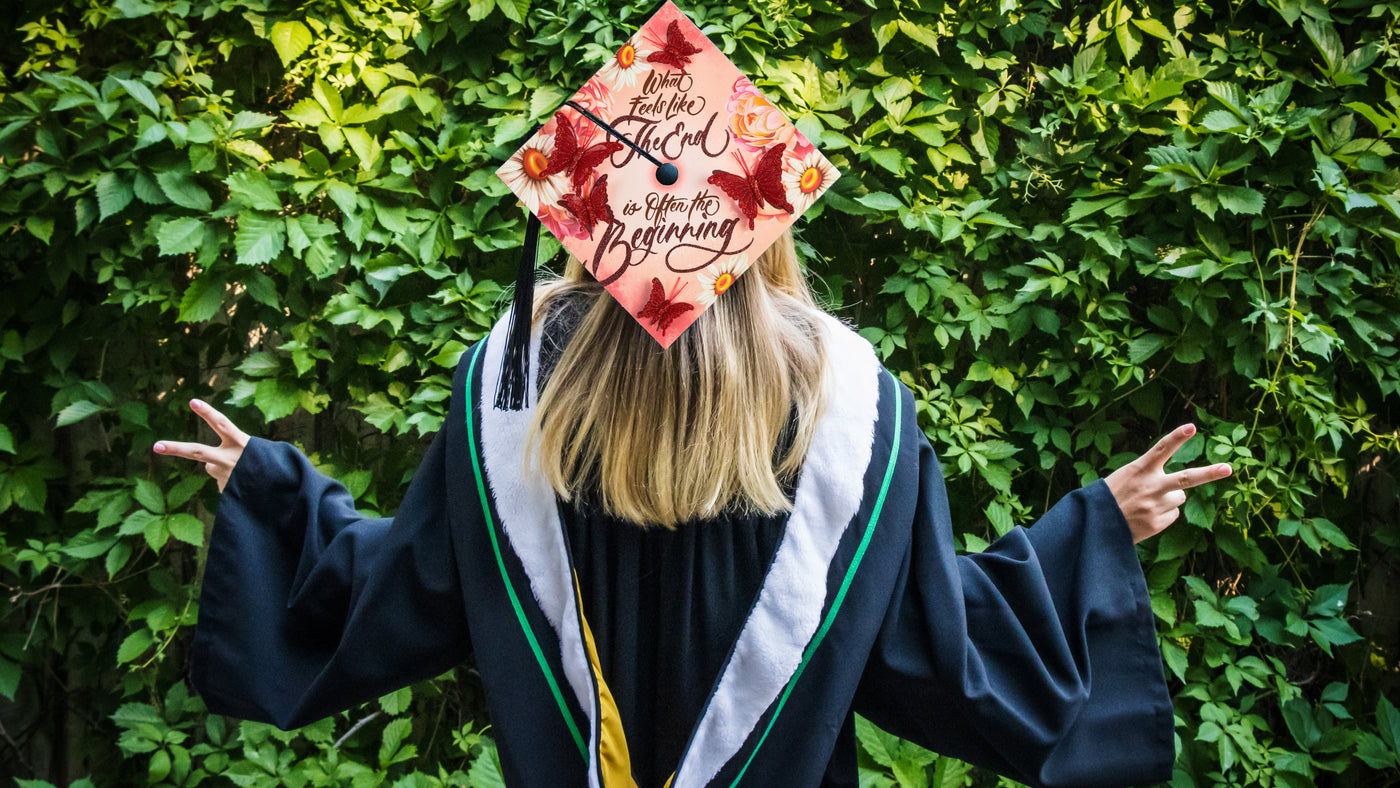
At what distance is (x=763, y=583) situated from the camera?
109 centimetres

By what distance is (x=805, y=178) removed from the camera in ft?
3.70

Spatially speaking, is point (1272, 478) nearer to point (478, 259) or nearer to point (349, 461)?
point (478, 259)

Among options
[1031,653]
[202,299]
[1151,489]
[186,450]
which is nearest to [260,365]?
[202,299]

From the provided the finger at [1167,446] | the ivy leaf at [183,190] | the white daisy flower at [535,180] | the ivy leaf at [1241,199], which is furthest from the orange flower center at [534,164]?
the ivy leaf at [1241,199]

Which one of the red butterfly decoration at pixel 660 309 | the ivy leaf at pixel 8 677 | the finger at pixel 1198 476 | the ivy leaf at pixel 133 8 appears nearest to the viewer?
the red butterfly decoration at pixel 660 309

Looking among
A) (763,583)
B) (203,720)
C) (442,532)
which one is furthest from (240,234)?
(763,583)

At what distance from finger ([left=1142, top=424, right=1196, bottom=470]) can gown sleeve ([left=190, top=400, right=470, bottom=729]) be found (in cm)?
102

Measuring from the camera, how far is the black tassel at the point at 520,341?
3.74 ft

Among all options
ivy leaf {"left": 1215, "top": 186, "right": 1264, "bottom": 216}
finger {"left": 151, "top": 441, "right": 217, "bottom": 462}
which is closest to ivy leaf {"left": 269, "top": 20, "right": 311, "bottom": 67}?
finger {"left": 151, "top": 441, "right": 217, "bottom": 462}

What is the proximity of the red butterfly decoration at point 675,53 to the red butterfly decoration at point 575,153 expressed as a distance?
0.38ft

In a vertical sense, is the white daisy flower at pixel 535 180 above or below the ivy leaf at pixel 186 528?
above

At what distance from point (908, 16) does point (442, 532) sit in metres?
1.56

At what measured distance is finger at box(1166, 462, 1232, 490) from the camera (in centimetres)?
121

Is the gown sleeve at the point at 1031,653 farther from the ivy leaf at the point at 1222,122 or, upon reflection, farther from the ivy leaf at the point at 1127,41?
the ivy leaf at the point at 1127,41
